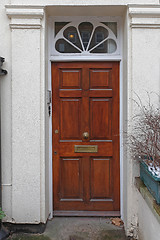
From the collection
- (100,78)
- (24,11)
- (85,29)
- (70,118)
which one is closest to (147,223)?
(70,118)

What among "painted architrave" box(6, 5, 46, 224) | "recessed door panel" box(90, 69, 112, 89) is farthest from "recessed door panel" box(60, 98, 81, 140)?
"painted architrave" box(6, 5, 46, 224)

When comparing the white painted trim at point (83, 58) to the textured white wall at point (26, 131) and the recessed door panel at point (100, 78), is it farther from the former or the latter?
the textured white wall at point (26, 131)

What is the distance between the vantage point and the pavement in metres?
3.52

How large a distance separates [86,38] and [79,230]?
306cm

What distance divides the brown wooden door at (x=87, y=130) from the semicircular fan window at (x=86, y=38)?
0.76 feet

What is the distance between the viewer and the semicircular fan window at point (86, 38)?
13.0 ft

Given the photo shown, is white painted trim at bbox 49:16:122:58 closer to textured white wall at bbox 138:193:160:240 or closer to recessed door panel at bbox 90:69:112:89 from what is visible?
recessed door panel at bbox 90:69:112:89

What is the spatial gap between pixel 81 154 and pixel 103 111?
806 mm

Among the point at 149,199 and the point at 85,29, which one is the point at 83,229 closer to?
the point at 149,199

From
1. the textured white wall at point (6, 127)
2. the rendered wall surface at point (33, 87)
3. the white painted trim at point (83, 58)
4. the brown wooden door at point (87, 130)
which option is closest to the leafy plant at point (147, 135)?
the rendered wall surface at point (33, 87)

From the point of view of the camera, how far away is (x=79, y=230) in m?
3.70

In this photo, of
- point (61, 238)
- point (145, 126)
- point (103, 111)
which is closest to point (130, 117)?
point (145, 126)

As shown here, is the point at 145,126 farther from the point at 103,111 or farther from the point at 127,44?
the point at 127,44

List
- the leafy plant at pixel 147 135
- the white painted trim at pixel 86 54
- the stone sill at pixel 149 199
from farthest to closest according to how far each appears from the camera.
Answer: the white painted trim at pixel 86 54 → the leafy plant at pixel 147 135 → the stone sill at pixel 149 199
